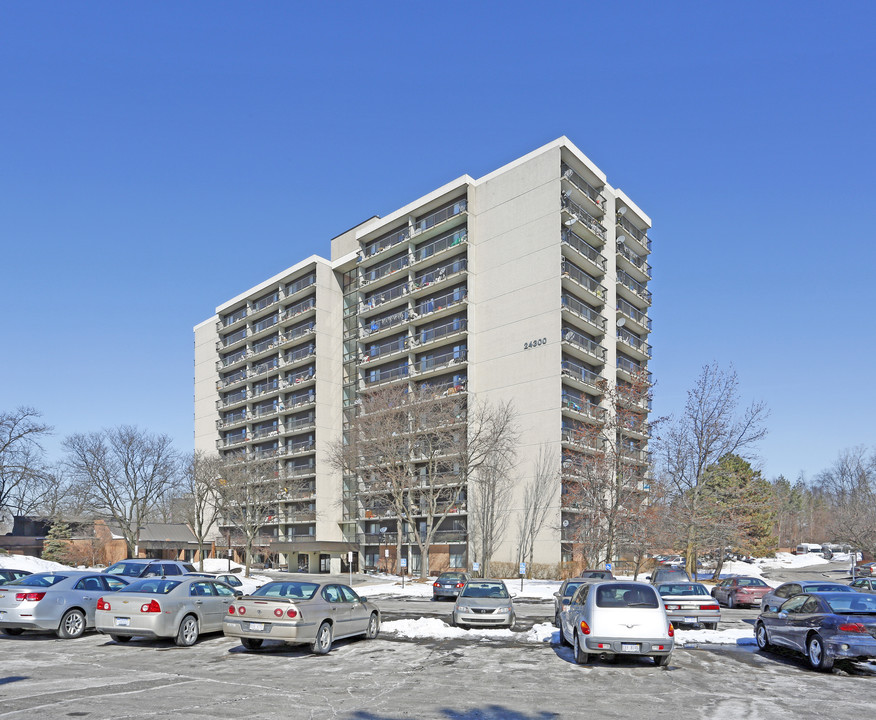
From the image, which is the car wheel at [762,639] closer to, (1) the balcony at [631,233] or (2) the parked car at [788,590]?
(2) the parked car at [788,590]

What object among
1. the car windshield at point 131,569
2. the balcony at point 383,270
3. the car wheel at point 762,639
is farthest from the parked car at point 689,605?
the balcony at point 383,270

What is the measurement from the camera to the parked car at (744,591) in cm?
3175

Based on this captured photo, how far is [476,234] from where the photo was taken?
65.1 m

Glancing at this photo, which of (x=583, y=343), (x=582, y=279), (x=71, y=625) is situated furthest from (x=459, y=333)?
(x=71, y=625)

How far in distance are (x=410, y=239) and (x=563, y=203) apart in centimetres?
1605

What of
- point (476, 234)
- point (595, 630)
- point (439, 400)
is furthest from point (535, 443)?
point (595, 630)

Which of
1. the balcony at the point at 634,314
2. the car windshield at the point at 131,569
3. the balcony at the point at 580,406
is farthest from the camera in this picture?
the balcony at the point at 634,314

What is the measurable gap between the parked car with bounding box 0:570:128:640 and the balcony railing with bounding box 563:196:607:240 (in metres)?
48.3

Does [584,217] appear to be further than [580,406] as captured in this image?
Yes

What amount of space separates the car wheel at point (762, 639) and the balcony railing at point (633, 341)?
50.7m

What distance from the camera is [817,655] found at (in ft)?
44.5

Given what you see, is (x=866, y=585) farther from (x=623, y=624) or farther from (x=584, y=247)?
(x=584, y=247)

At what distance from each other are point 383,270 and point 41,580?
5772 cm

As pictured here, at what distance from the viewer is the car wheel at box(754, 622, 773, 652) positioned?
15959 millimetres
